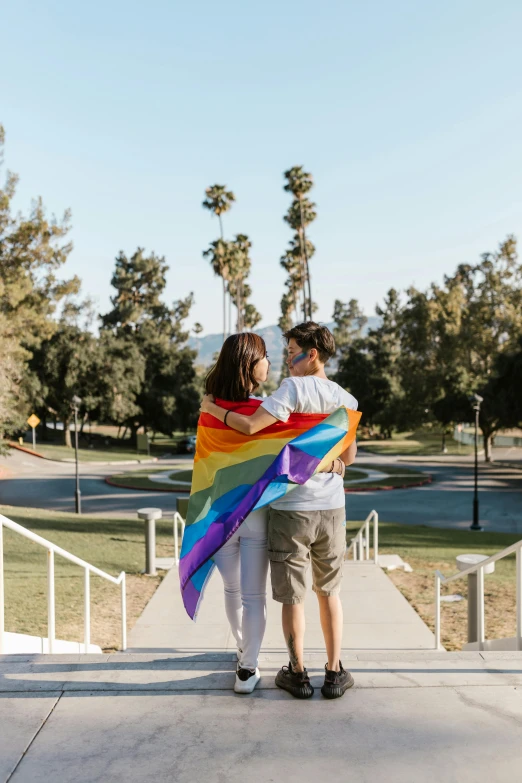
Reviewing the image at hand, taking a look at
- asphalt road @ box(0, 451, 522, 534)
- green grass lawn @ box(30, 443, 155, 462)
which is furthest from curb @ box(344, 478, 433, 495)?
green grass lawn @ box(30, 443, 155, 462)

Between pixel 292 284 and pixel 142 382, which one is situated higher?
pixel 292 284

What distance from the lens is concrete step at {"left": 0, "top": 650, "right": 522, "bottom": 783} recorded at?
8.34ft

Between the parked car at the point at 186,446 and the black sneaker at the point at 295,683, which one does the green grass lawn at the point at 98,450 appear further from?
the black sneaker at the point at 295,683

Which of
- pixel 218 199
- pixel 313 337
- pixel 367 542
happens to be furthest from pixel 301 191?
pixel 313 337

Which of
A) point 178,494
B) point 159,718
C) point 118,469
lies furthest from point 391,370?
point 159,718

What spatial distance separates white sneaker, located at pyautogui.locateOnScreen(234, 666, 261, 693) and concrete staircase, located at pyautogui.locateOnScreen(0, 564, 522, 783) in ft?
0.18

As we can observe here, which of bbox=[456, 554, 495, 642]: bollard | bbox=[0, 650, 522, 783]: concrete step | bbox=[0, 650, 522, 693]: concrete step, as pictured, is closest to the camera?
bbox=[0, 650, 522, 783]: concrete step

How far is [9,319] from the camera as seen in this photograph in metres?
26.8

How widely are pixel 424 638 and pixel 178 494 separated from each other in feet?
63.4

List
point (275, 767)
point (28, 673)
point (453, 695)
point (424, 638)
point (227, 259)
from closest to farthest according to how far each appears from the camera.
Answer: point (275, 767)
point (453, 695)
point (28, 673)
point (424, 638)
point (227, 259)

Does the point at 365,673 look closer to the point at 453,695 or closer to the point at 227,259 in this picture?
the point at 453,695

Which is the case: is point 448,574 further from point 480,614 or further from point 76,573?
point 76,573

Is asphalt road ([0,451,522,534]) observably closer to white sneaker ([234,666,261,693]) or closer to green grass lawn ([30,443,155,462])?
green grass lawn ([30,443,155,462])

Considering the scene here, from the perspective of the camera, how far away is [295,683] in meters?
3.26
